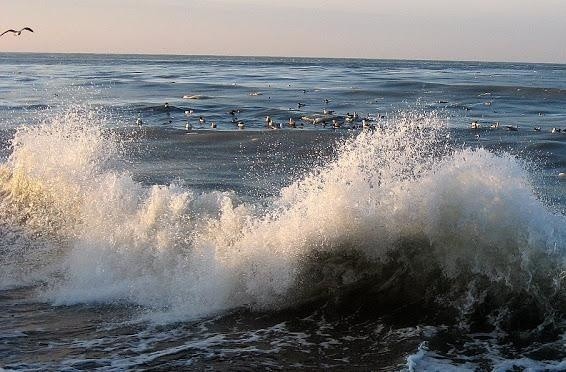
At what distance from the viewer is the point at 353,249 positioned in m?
9.26

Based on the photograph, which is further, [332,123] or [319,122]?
[319,122]

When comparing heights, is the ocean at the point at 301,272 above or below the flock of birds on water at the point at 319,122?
below

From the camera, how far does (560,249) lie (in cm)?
831

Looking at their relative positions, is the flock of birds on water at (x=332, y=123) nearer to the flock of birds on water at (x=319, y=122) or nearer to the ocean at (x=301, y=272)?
the flock of birds on water at (x=319, y=122)

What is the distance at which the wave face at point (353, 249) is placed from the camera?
8508 millimetres

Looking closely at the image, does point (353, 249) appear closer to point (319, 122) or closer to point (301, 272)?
point (301, 272)

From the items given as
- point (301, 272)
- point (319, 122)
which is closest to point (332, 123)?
point (319, 122)

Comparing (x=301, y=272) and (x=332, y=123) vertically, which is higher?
(x=332, y=123)

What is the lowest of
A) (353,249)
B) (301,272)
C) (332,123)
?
(301,272)

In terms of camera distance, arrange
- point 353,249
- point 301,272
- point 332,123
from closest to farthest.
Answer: point 301,272 < point 353,249 < point 332,123

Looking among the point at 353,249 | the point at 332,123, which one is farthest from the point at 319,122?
the point at 353,249

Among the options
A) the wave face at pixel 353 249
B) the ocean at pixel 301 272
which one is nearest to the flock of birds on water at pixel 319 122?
the ocean at pixel 301 272

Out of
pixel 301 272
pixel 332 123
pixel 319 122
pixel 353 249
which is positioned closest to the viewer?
pixel 301 272

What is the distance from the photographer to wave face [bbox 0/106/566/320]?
8.51 metres
